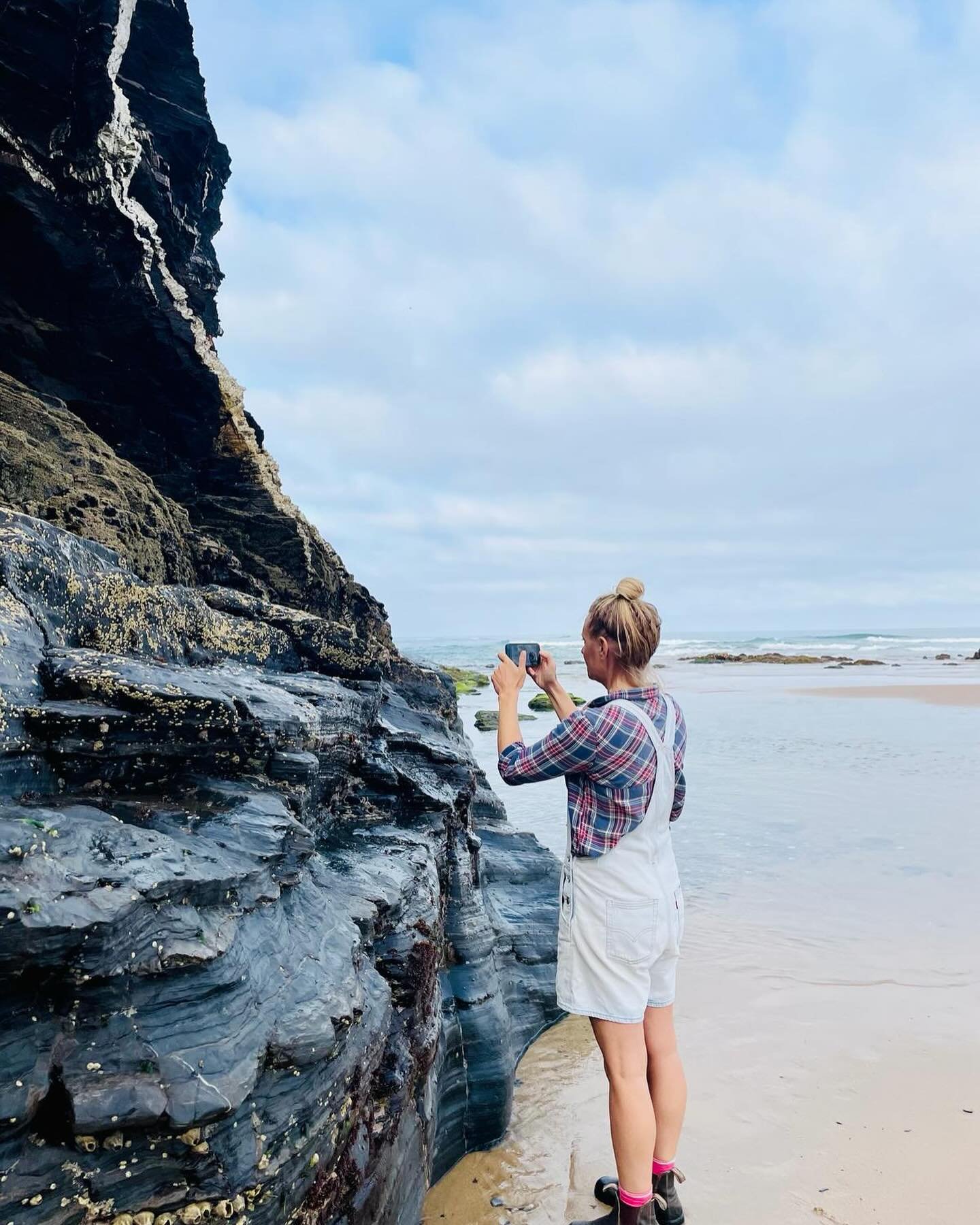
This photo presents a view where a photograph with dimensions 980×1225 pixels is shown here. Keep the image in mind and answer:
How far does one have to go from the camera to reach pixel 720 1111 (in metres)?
4.37

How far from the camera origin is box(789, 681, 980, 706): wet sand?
85.0ft

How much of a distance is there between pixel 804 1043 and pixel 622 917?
3.03m

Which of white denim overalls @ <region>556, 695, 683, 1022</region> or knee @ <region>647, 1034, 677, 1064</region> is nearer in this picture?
white denim overalls @ <region>556, 695, 683, 1022</region>

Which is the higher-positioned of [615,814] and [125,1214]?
[615,814]

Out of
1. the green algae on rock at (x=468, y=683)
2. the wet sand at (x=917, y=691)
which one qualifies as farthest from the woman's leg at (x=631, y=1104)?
the green algae on rock at (x=468, y=683)

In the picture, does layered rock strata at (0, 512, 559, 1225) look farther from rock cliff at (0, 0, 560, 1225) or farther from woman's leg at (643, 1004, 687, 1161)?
woman's leg at (643, 1004, 687, 1161)

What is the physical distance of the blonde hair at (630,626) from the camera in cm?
321

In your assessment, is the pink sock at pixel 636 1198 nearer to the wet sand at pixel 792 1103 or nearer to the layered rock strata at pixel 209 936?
the wet sand at pixel 792 1103

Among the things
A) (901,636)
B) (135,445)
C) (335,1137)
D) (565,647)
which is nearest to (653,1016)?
(335,1137)

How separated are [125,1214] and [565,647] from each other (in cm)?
7920

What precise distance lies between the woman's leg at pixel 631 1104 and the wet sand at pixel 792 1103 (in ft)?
2.47

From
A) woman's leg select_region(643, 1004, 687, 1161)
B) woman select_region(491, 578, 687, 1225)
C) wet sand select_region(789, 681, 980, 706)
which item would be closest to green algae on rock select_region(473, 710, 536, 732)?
wet sand select_region(789, 681, 980, 706)

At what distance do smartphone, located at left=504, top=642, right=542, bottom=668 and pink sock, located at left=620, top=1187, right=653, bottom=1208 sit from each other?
2.22 m

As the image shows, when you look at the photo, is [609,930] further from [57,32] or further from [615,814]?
[57,32]
